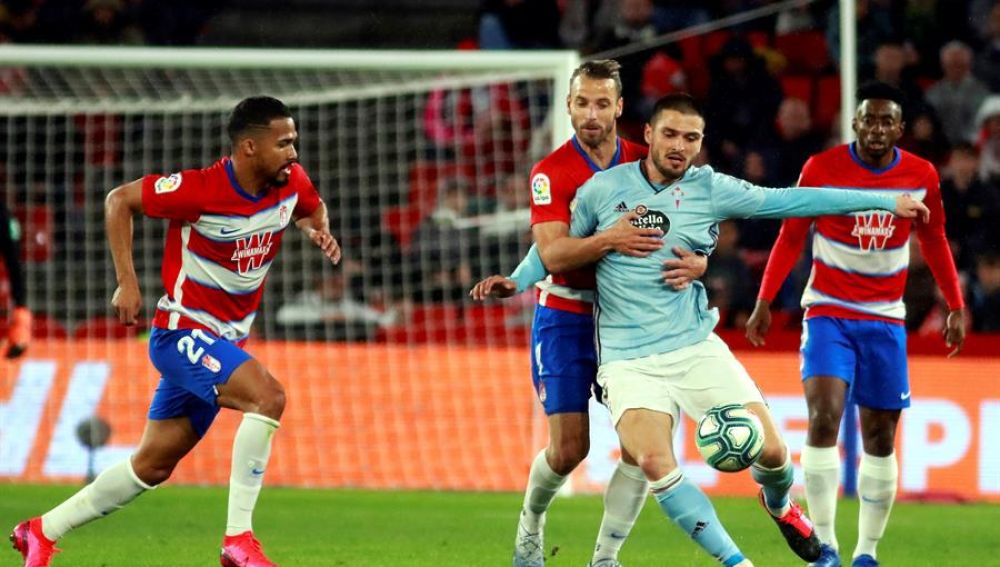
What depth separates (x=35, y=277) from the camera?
14758 millimetres

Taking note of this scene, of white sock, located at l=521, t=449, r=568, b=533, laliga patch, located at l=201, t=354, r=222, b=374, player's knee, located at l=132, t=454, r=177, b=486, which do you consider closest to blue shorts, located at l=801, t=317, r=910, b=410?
white sock, located at l=521, t=449, r=568, b=533

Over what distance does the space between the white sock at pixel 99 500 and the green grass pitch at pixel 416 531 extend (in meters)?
0.66

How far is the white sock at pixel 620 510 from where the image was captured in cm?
703

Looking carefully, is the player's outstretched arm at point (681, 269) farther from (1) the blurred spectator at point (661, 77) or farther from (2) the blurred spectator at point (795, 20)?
(2) the blurred spectator at point (795, 20)

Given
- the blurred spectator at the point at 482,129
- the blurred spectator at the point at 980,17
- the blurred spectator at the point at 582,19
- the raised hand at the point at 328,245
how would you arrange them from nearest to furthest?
the raised hand at the point at 328,245
the blurred spectator at the point at 482,129
the blurred spectator at the point at 980,17
the blurred spectator at the point at 582,19

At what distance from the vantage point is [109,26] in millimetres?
16984

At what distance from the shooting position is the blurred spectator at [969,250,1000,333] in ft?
45.1

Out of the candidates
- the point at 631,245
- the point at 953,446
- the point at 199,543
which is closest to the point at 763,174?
the point at 953,446

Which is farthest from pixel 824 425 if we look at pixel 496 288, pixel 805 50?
pixel 805 50

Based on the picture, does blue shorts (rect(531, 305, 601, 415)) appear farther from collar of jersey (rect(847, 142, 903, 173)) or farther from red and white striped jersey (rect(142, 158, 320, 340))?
collar of jersey (rect(847, 142, 903, 173))

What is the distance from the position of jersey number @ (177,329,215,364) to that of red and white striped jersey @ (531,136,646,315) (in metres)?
1.45

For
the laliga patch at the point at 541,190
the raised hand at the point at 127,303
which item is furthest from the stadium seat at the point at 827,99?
the raised hand at the point at 127,303

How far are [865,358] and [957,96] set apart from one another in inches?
363

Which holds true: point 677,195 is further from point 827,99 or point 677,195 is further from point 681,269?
point 827,99
